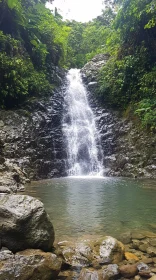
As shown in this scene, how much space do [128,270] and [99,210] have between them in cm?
264

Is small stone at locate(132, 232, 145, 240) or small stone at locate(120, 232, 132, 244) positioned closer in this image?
small stone at locate(120, 232, 132, 244)

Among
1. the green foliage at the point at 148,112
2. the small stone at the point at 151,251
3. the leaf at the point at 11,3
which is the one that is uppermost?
the leaf at the point at 11,3

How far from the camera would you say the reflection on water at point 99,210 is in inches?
177

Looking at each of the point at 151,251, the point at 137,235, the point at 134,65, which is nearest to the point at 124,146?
the point at 134,65

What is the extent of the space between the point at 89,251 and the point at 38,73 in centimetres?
1486

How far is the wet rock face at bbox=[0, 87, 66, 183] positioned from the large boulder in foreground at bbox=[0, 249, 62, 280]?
28.0 feet

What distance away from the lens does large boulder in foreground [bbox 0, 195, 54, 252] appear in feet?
10.4

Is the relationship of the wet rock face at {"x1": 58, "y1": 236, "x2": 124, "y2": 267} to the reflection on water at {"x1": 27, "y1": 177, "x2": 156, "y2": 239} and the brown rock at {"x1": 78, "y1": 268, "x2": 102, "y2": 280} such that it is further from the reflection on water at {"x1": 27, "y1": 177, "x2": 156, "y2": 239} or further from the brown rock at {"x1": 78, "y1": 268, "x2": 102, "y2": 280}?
the reflection on water at {"x1": 27, "y1": 177, "x2": 156, "y2": 239}

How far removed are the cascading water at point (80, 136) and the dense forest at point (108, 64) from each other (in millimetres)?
1296

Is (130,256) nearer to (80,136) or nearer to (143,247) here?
(143,247)

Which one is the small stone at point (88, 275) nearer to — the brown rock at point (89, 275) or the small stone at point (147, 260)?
the brown rock at point (89, 275)

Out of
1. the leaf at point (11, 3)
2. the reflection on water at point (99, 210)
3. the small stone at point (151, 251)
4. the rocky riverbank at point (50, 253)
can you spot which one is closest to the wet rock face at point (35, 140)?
the reflection on water at point (99, 210)

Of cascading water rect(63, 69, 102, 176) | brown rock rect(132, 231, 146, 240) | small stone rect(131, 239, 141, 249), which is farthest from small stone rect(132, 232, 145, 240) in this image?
cascading water rect(63, 69, 102, 176)

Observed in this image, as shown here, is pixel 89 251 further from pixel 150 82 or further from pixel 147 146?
pixel 150 82
